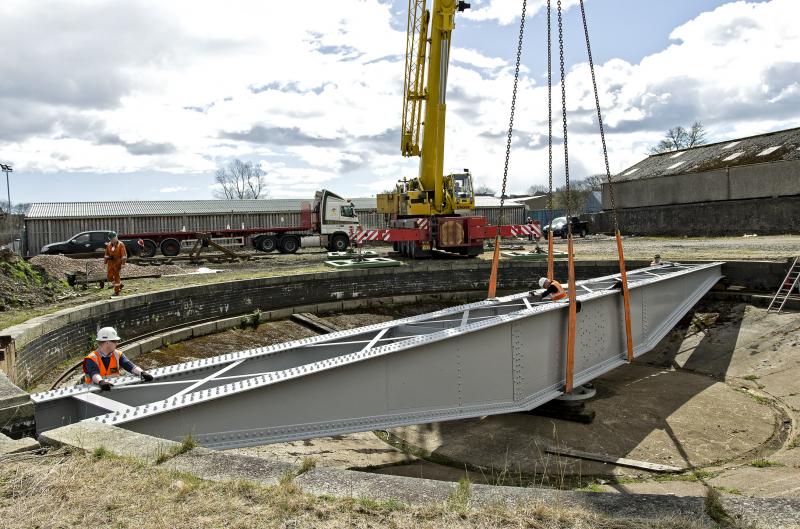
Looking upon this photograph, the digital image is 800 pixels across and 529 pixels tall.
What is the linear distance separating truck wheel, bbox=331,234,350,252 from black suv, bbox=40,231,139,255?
841 centimetres

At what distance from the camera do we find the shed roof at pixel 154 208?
32.6 meters

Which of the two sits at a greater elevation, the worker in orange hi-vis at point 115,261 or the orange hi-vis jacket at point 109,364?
the worker in orange hi-vis at point 115,261

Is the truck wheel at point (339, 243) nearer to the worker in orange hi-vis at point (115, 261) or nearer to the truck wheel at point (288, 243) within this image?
the truck wheel at point (288, 243)

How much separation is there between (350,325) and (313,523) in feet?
37.6

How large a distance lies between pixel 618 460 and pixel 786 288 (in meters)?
9.07

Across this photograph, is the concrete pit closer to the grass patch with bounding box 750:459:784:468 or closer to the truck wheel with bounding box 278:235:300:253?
the grass patch with bounding box 750:459:784:468

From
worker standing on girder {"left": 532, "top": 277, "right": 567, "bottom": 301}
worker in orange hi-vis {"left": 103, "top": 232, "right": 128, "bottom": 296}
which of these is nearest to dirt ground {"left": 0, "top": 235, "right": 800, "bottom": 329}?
worker in orange hi-vis {"left": 103, "top": 232, "right": 128, "bottom": 296}

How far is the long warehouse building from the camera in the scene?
3088 centimetres

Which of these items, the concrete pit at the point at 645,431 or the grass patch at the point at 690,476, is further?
the concrete pit at the point at 645,431

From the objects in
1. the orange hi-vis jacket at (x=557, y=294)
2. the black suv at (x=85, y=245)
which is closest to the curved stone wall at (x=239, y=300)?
the orange hi-vis jacket at (x=557, y=294)

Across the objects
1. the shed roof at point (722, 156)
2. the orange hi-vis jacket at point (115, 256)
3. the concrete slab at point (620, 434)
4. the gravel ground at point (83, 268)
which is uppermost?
the shed roof at point (722, 156)

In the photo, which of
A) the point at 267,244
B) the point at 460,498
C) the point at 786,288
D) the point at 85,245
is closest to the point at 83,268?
the point at 85,245

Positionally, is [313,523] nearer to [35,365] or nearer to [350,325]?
[35,365]

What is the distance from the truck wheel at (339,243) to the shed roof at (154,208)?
402 inches
